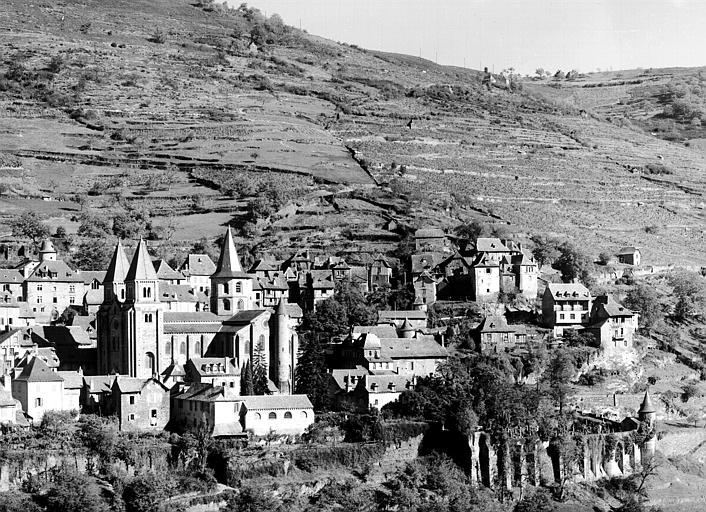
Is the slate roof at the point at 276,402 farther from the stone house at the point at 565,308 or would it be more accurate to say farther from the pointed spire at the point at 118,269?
the stone house at the point at 565,308

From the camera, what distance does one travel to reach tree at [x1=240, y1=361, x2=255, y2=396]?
77312 mm

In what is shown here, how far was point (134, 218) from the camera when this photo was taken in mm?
116750

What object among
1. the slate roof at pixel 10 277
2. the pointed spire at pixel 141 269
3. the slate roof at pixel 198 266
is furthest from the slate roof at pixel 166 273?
the pointed spire at pixel 141 269

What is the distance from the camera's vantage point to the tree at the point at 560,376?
82.6m

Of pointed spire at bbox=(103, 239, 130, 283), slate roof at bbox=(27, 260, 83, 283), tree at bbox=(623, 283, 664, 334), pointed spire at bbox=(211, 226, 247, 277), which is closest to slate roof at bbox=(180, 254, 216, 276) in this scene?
slate roof at bbox=(27, 260, 83, 283)

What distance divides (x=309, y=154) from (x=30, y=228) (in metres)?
37.7

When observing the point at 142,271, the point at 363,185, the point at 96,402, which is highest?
the point at 363,185

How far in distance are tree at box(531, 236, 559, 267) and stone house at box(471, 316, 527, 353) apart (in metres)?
16.4

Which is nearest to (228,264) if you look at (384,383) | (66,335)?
→ (66,335)

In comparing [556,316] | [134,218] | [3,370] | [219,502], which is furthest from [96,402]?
[134,218]

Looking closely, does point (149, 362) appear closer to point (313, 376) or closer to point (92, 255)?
point (313, 376)

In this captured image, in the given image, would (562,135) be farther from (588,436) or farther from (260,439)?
(260,439)

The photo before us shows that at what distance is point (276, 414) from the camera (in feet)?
240

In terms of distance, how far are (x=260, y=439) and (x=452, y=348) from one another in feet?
62.8
